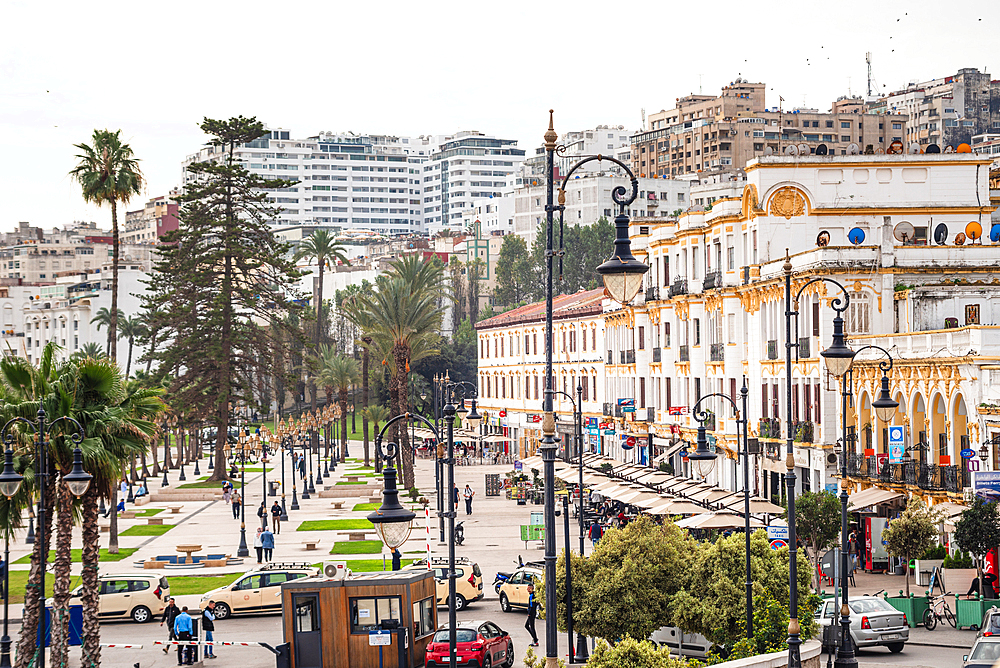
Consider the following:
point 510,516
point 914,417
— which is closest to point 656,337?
point 510,516

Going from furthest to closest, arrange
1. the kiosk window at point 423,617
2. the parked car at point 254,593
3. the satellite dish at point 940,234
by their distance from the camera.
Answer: the satellite dish at point 940,234
the parked car at point 254,593
the kiosk window at point 423,617

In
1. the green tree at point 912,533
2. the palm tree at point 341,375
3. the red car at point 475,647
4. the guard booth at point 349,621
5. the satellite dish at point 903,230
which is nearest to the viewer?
the red car at point 475,647

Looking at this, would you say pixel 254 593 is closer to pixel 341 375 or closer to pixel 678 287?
pixel 678 287

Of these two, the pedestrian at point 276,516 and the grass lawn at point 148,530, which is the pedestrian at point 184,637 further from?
the grass lawn at point 148,530

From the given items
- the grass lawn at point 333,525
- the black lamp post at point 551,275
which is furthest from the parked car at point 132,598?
the grass lawn at point 333,525

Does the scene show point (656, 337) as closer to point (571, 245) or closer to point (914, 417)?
point (914, 417)

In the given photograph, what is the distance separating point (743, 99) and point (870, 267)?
425 ft

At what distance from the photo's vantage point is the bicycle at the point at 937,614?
30.1 m

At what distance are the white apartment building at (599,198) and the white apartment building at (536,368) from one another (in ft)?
183

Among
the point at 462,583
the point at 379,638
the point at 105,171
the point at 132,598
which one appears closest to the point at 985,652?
the point at 379,638

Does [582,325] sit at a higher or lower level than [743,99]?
lower

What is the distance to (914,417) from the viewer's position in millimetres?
40812

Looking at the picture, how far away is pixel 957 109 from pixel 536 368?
4342 inches

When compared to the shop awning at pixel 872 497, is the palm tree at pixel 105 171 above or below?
above
